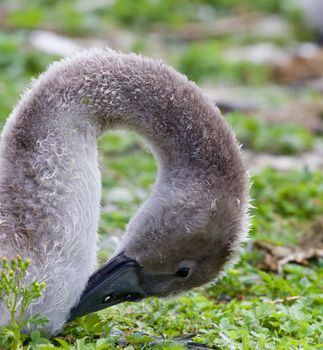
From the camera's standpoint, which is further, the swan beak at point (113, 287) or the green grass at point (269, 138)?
the green grass at point (269, 138)

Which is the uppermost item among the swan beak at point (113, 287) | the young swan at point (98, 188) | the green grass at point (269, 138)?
the green grass at point (269, 138)

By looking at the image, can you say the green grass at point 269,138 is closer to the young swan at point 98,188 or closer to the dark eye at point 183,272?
the young swan at point 98,188

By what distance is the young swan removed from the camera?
596 cm

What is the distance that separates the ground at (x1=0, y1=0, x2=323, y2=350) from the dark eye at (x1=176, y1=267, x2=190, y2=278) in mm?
361

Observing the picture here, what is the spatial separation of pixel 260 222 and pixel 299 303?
2.27 meters

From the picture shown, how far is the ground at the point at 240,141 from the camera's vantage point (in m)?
6.12

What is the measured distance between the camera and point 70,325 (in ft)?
19.7

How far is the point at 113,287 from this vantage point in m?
6.05

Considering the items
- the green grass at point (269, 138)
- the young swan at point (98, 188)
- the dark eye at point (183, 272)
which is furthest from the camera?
the green grass at point (269, 138)

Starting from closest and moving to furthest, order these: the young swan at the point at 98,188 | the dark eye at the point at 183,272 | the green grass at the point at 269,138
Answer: the young swan at the point at 98,188 < the dark eye at the point at 183,272 < the green grass at the point at 269,138

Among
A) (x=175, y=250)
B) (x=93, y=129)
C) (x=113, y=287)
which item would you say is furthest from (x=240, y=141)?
(x=113, y=287)

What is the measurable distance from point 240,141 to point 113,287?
218 inches

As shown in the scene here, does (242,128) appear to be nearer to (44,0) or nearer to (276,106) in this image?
(276,106)

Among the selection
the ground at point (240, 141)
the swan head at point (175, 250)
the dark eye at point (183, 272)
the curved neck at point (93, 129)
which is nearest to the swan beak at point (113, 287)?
the swan head at point (175, 250)
